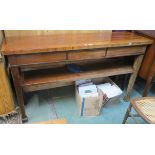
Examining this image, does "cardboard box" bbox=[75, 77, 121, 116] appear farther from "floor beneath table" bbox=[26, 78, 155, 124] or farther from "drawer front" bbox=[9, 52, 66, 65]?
"drawer front" bbox=[9, 52, 66, 65]

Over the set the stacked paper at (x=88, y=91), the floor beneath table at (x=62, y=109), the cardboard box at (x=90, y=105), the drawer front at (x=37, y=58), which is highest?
the drawer front at (x=37, y=58)

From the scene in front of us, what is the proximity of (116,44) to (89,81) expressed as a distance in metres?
0.54

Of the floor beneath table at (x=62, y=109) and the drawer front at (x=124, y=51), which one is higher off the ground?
the drawer front at (x=124, y=51)

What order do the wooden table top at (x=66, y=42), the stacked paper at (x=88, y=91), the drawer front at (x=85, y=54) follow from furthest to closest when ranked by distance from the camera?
the stacked paper at (x=88, y=91) < the drawer front at (x=85, y=54) < the wooden table top at (x=66, y=42)

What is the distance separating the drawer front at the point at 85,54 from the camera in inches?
57.7

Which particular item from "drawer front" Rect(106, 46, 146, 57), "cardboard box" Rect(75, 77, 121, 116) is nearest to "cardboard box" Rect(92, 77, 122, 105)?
"cardboard box" Rect(75, 77, 121, 116)

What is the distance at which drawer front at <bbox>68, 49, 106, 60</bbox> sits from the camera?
147 centimetres

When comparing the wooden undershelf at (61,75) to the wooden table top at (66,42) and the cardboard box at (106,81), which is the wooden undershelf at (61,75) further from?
the wooden table top at (66,42)

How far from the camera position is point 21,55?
1.30 m

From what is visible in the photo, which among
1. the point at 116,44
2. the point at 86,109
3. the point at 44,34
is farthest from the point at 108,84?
the point at 44,34

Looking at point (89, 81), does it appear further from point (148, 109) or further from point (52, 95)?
point (148, 109)

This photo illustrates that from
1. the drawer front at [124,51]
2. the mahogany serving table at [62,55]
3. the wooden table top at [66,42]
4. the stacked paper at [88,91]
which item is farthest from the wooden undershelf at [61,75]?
the wooden table top at [66,42]

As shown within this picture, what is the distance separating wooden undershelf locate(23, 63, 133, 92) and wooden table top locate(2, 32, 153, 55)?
36 centimetres

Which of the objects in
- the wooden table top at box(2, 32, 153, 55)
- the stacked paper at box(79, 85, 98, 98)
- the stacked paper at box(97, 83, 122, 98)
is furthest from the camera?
the stacked paper at box(97, 83, 122, 98)
